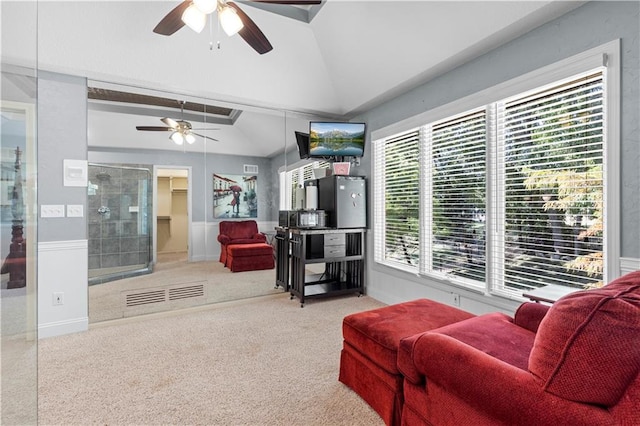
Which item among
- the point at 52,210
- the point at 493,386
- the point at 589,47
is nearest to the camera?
the point at 493,386

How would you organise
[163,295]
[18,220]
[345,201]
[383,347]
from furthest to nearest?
[345,201]
[163,295]
[383,347]
[18,220]

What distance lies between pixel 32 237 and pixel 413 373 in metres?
1.97

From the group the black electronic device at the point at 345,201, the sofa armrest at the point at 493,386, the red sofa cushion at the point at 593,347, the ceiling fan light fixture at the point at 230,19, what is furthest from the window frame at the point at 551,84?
the ceiling fan light fixture at the point at 230,19

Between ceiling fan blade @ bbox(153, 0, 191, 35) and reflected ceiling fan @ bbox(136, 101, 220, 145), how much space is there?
126cm

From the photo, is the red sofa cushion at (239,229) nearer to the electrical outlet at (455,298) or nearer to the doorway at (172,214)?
the doorway at (172,214)

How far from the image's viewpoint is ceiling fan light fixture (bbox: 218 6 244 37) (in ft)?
7.07

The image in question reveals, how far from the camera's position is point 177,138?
3.63 meters

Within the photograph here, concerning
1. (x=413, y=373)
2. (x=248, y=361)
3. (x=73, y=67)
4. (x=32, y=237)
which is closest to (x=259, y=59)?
(x=73, y=67)

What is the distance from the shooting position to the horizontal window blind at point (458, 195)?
2.72m

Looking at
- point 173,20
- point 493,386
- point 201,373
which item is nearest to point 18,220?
point 201,373

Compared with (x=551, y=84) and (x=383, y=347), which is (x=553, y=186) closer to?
(x=551, y=84)

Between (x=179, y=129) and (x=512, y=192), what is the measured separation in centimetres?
366

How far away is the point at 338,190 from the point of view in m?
3.88

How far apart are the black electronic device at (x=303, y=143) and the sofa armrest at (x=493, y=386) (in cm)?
328
